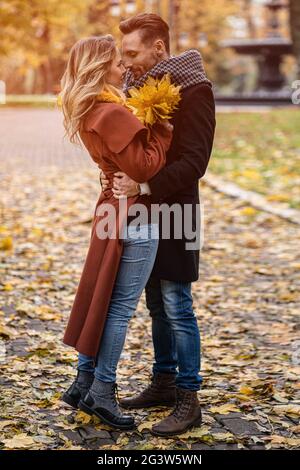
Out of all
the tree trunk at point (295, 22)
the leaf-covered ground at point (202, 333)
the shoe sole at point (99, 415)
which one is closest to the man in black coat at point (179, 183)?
the shoe sole at point (99, 415)

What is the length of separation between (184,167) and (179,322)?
0.76 meters

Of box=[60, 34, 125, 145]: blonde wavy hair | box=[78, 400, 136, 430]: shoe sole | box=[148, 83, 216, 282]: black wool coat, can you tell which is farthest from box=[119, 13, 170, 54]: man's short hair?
box=[78, 400, 136, 430]: shoe sole

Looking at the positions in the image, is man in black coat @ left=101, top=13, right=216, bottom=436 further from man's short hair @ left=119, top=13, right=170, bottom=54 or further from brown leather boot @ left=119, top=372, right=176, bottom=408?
brown leather boot @ left=119, top=372, right=176, bottom=408

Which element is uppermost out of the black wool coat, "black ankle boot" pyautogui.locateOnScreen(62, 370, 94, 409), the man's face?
the man's face

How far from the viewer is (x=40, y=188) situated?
13.5 m

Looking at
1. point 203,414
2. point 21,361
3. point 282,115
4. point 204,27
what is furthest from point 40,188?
point 204,27

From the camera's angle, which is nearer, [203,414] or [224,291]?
[203,414]

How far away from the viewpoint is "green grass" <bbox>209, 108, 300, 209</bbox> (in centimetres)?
1270

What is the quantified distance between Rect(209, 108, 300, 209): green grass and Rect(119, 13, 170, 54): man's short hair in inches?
283

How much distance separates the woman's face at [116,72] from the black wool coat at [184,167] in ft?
0.99

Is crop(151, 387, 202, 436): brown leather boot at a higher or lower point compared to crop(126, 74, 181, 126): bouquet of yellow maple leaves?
lower
